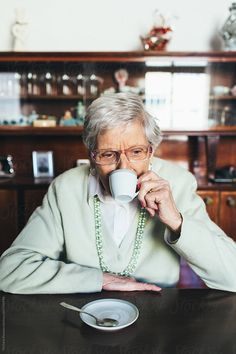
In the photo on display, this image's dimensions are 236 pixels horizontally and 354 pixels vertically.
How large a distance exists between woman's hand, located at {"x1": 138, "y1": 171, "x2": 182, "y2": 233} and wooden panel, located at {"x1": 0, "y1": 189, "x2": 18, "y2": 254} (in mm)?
1883

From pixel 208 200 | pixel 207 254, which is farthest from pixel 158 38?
pixel 207 254

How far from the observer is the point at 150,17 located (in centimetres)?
294

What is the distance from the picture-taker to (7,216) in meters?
2.73

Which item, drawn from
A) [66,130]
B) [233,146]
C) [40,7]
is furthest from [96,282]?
[40,7]

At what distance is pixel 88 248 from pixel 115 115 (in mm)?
458

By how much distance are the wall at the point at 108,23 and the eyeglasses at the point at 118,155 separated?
6.85 feet

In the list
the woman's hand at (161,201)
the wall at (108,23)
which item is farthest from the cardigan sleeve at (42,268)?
the wall at (108,23)

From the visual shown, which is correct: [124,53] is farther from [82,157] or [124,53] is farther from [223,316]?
[223,316]

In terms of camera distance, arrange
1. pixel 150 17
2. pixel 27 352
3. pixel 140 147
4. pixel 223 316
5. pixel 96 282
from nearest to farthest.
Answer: pixel 27 352 → pixel 223 316 → pixel 96 282 → pixel 140 147 → pixel 150 17

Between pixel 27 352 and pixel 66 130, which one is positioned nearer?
pixel 27 352

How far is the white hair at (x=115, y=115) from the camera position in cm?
114

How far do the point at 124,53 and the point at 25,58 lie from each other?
30.3 inches

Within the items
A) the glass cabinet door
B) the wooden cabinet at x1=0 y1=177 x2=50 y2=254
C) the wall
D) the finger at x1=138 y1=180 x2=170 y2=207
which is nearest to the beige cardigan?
the finger at x1=138 y1=180 x2=170 y2=207

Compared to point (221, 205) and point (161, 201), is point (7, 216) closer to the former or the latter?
point (221, 205)
